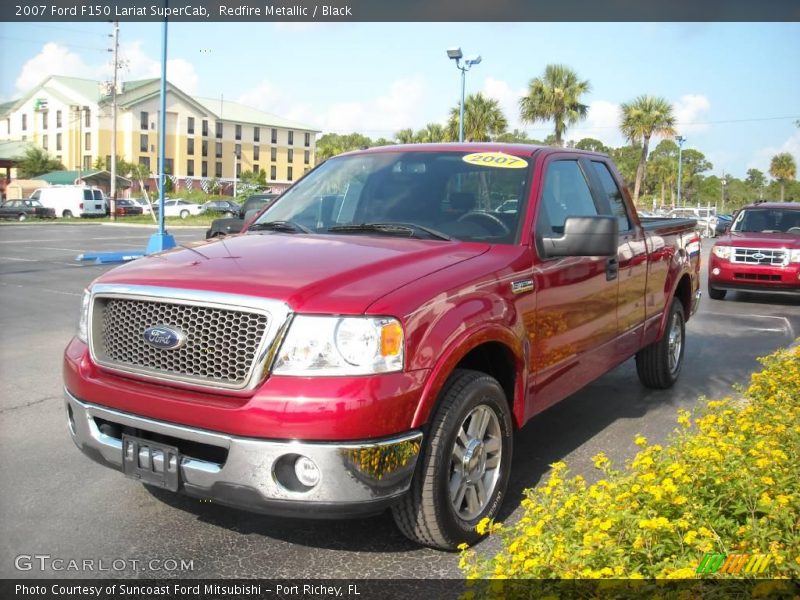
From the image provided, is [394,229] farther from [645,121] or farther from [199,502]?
[645,121]

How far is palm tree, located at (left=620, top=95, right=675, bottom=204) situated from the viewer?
51188 mm

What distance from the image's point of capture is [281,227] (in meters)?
4.43

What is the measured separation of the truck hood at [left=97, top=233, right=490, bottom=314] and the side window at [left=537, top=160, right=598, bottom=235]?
0.61 metres

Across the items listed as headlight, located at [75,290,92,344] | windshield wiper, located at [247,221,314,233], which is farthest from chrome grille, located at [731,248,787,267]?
headlight, located at [75,290,92,344]

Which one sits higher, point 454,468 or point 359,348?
point 359,348

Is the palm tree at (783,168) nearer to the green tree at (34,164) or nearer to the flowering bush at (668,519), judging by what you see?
the green tree at (34,164)

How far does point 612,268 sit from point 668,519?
99.8 inches

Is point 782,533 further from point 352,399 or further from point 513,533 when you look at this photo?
point 352,399

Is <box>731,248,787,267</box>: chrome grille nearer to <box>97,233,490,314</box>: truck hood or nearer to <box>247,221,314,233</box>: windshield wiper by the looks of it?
<box>97,233,490,314</box>: truck hood

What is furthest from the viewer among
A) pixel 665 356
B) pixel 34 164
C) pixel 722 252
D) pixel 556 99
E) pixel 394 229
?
pixel 34 164

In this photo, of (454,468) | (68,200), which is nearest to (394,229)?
(454,468)

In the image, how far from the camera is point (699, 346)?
912cm

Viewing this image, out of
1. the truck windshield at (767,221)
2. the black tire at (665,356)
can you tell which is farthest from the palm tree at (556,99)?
the black tire at (665,356)

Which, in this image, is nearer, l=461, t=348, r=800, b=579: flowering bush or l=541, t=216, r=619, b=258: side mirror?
l=461, t=348, r=800, b=579: flowering bush
